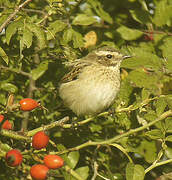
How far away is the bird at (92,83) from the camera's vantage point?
456 centimetres

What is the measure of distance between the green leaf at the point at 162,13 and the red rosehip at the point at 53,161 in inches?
77.9

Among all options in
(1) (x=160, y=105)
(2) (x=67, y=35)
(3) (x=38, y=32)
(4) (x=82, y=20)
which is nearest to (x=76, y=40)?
(2) (x=67, y=35)

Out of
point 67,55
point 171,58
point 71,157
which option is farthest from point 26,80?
point 171,58

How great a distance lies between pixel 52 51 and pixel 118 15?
5.82ft

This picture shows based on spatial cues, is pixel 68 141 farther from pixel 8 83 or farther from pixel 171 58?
pixel 171 58

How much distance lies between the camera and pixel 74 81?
4.82 m

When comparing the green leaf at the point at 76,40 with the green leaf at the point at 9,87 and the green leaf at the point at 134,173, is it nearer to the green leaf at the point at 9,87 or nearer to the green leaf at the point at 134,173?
the green leaf at the point at 9,87

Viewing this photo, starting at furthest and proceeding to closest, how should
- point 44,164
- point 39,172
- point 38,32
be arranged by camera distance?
1. point 38,32
2. point 44,164
3. point 39,172

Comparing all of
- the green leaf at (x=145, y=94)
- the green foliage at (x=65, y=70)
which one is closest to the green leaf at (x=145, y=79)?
the green foliage at (x=65, y=70)

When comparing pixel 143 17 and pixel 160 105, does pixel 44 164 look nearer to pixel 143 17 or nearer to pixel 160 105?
pixel 160 105

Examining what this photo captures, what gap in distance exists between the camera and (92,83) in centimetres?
464

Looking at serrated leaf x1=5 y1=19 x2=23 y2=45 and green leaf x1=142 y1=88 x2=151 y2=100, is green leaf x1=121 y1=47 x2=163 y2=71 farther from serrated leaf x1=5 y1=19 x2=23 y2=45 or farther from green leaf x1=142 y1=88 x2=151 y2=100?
serrated leaf x1=5 y1=19 x2=23 y2=45

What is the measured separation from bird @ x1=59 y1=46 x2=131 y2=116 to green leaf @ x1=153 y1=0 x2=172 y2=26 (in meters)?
0.64

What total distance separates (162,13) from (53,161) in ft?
6.88
